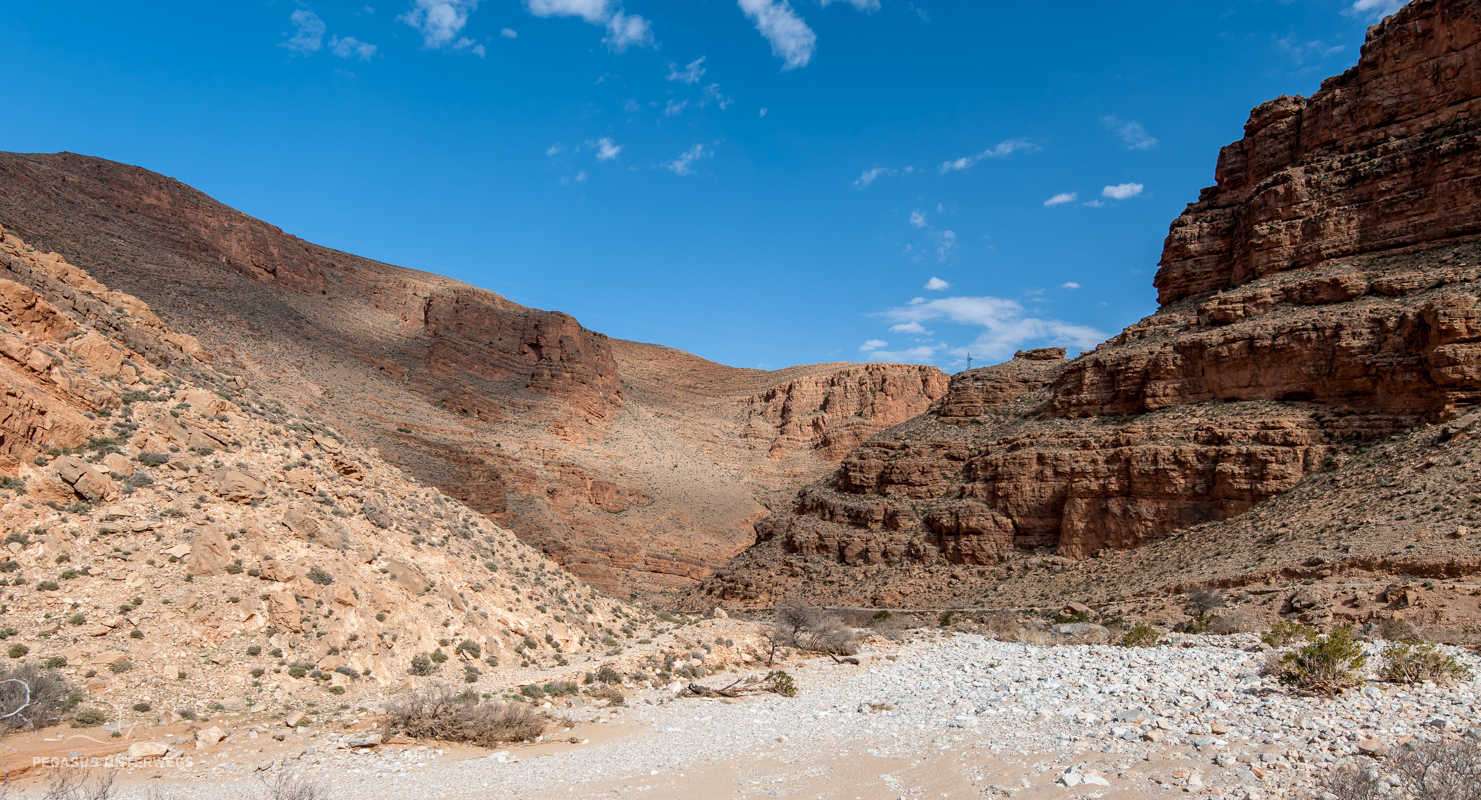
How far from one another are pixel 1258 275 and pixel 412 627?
138 ft

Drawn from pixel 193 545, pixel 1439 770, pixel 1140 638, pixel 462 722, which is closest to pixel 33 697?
pixel 193 545

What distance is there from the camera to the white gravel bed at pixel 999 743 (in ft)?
23.6

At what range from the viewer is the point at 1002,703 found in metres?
11.1

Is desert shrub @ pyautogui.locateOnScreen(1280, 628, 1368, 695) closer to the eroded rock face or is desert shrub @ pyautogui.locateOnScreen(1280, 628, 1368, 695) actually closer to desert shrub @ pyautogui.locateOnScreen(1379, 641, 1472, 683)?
desert shrub @ pyautogui.locateOnScreen(1379, 641, 1472, 683)

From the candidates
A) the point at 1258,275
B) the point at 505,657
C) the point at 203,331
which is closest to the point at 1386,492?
the point at 1258,275

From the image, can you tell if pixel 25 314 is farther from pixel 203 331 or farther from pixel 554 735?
pixel 203 331

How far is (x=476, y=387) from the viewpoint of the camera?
7894cm

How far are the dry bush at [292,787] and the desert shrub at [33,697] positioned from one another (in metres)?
2.56

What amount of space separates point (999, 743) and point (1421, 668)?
5.42m

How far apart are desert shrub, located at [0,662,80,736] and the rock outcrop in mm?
35086

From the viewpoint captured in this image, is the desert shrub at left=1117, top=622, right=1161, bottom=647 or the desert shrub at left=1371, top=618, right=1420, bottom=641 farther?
the desert shrub at left=1117, top=622, right=1161, bottom=647

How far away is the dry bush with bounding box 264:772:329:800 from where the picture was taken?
6715 millimetres

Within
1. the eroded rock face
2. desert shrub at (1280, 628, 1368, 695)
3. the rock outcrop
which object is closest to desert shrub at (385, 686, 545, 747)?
desert shrub at (1280, 628, 1368, 695)

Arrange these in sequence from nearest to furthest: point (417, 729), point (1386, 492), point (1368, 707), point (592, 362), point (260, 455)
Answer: point (1368, 707)
point (417, 729)
point (260, 455)
point (1386, 492)
point (592, 362)
